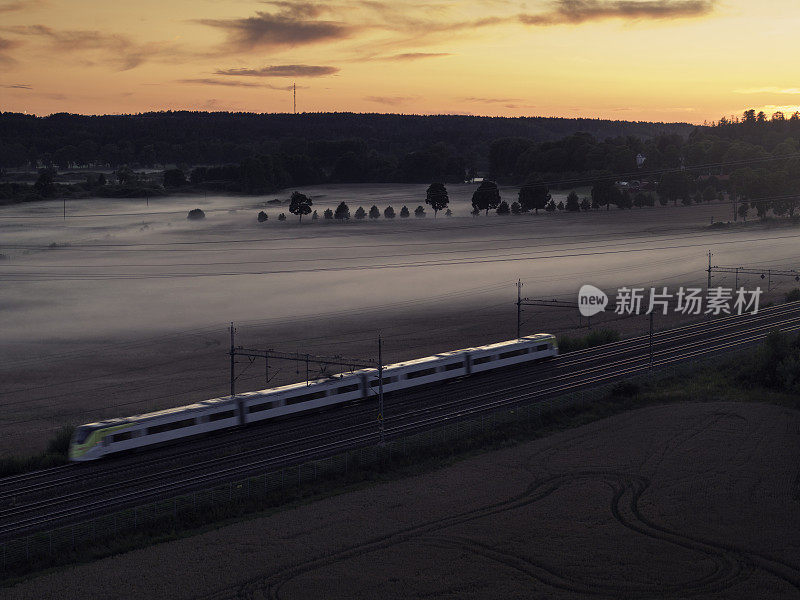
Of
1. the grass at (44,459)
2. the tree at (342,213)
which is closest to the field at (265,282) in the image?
the grass at (44,459)

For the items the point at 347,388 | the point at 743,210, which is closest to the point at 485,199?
the point at 743,210

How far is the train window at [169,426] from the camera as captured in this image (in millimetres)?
38219

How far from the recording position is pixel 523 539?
29.1 metres

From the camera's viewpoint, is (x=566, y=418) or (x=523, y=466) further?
(x=566, y=418)

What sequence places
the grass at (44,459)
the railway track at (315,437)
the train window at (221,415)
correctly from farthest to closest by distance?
1. the train window at (221,415)
2. the grass at (44,459)
3. the railway track at (315,437)

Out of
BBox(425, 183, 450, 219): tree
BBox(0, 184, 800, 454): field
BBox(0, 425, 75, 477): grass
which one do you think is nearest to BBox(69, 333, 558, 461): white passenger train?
BBox(0, 425, 75, 477): grass

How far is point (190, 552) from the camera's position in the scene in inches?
1116

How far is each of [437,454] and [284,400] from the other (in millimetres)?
9227

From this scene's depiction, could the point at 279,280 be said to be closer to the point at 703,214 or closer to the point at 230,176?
the point at 703,214

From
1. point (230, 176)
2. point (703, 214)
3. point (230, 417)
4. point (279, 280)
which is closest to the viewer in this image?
point (230, 417)

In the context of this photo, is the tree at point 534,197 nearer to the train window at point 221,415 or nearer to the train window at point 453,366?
the train window at point 453,366

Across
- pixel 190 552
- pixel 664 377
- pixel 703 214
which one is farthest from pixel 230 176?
pixel 190 552

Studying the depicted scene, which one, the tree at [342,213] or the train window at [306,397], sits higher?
the tree at [342,213]

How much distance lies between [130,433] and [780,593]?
84.3 feet
